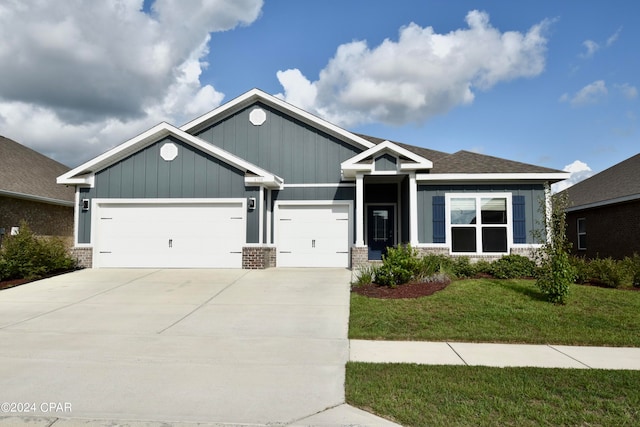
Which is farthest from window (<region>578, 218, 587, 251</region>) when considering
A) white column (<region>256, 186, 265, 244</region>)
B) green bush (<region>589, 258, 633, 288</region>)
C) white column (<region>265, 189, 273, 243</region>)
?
white column (<region>256, 186, 265, 244</region>)

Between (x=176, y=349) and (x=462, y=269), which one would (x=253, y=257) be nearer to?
(x=462, y=269)

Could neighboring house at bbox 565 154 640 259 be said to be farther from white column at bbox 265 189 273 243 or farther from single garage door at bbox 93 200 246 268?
single garage door at bbox 93 200 246 268

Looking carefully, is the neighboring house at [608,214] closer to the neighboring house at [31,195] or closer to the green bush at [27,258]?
the green bush at [27,258]

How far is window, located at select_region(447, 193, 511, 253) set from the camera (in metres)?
13.9

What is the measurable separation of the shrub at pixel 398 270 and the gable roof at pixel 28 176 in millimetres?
13156

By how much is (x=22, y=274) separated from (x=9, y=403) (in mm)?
9625

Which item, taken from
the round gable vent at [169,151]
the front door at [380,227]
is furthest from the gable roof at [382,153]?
the round gable vent at [169,151]

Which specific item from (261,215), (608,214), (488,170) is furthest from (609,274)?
(261,215)

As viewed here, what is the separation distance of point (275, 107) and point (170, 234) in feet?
19.4

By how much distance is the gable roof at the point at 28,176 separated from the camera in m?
15.6

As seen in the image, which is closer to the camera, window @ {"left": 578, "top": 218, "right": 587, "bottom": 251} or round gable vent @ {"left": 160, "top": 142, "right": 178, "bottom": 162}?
round gable vent @ {"left": 160, "top": 142, "right": 178, "bottom": 162}

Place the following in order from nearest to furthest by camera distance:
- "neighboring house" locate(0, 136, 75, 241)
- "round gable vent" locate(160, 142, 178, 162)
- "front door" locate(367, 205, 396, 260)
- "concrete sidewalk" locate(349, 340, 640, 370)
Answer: "concrete sidewalk" locate(349, 340, 640, 370), "round gable vent" locate(160, 142, 178, 162), "neighboring house" locate(0, 136, 75, 241), "front door" locate(367, 205, 396, 260)

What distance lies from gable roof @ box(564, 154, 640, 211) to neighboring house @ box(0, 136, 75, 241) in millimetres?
19882

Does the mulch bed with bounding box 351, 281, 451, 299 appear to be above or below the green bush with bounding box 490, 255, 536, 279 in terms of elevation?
below
